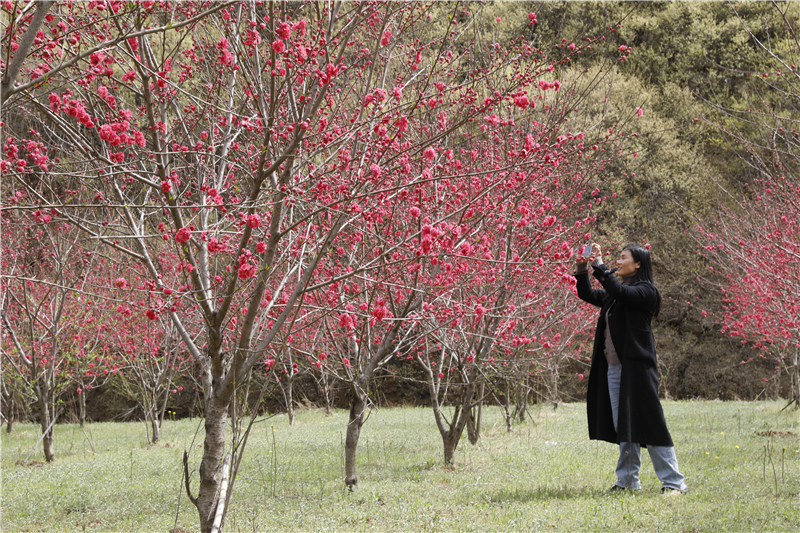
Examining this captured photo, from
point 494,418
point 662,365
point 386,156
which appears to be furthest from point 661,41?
point 386,156

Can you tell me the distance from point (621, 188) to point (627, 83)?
364 centimetres

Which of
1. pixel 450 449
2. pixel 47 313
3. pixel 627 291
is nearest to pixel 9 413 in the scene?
pixel 47 313

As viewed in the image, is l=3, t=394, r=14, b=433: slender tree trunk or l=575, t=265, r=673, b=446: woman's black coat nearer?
l=575, t=265, r=673, b=446: woman's black coat

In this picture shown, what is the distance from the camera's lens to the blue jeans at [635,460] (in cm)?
409

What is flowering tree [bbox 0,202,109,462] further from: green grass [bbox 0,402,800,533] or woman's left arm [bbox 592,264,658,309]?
woman's left arm [bbox 592,264,658,309]

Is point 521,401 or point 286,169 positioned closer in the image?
point 286,169

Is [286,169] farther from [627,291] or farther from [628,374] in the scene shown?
[628,374]

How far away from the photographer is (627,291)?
4.16m

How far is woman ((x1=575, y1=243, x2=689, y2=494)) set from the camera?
161 inches

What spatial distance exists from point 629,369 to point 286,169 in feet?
9.35

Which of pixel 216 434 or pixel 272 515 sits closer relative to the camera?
pixel 216 434

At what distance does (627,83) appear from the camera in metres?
18.4

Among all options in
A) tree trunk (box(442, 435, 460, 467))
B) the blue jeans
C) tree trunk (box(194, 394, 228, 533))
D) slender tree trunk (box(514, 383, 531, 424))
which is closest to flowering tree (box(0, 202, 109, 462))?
tree trunk (box(194, 394, 228, 533))

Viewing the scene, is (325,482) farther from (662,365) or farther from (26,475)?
(662,365)
